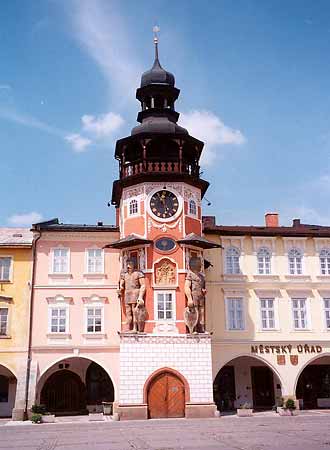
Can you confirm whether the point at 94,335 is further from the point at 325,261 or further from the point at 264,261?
the point at 325,261

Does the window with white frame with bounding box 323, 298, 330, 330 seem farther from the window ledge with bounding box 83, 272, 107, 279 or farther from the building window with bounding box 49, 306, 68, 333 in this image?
the building window with bounding box 49, 306, 68, 333

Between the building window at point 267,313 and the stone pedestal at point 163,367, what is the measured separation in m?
5.23

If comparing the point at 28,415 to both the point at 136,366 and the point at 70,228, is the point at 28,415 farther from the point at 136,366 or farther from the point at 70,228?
the point at 70,228

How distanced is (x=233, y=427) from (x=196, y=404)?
587 centimetres

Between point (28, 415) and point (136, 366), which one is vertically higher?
point (136, 366)

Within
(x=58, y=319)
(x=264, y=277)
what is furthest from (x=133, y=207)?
(x=264, y=277)

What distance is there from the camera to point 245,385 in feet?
122

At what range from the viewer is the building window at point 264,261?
36.9 m

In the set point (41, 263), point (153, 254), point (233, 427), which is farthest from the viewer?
point (41, 263)

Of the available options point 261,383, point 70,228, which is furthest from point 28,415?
point 261,383

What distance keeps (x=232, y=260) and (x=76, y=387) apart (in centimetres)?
1282

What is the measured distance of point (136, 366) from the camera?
31.4 meters

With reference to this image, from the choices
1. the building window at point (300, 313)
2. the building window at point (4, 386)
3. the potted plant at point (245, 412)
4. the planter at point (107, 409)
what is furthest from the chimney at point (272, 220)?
the building window at point (4, 386)

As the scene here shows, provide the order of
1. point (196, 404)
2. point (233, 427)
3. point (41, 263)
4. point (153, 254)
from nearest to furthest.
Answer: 1. point (233, 427)
2. point (196, 404)
3. point (153, 254)
4. point (41, 263)
